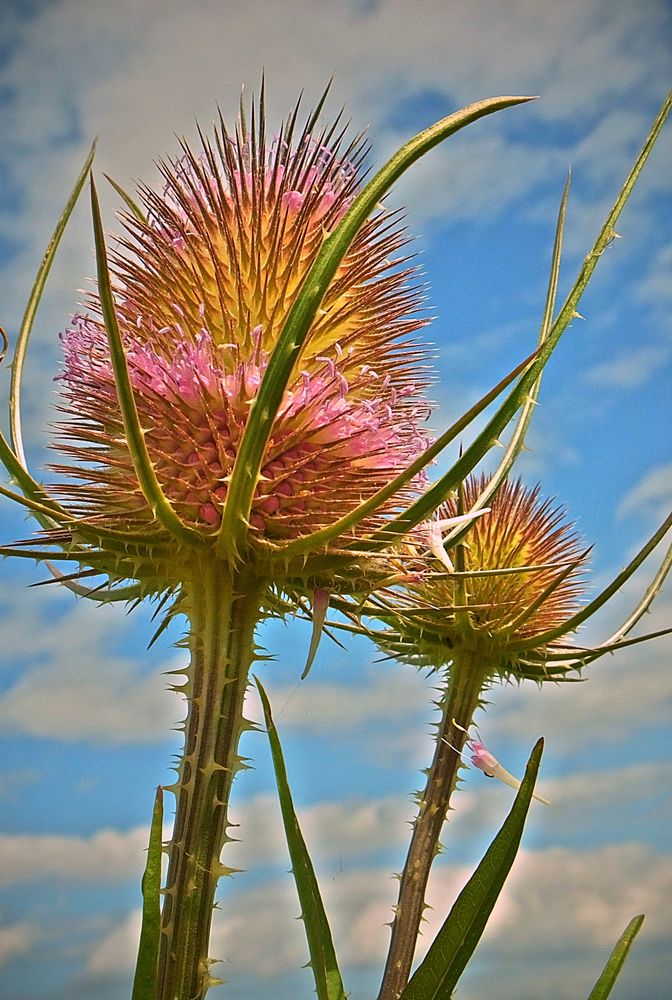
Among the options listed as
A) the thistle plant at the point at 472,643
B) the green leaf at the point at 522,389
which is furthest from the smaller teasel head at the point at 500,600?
the green leaf at the point at 522,389

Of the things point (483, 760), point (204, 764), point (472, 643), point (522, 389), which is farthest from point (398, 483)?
point (472, 643)

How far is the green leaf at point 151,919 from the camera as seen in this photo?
1.58 m

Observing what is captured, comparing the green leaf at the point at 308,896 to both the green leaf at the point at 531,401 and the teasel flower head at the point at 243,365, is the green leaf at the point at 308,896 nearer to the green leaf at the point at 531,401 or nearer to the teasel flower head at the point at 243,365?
the teasel flower head at the point at 243,365

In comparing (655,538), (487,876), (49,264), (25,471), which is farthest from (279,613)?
(655,538)

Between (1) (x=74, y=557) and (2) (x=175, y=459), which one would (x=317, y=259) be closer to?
(2) (x=175, y=459)

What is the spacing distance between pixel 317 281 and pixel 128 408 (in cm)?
40

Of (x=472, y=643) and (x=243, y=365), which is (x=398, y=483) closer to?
(x=243, y=365)

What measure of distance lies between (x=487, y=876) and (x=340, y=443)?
897 mm

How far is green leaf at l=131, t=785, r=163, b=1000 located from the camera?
1.58m

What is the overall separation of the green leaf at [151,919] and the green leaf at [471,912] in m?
0.43

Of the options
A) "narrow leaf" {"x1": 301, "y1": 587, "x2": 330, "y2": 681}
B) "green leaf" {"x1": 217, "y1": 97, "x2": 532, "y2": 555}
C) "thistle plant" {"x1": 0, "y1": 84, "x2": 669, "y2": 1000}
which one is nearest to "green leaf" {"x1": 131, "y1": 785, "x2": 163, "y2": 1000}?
"thistle plant" {"x1": 0, "y1": 84, "x2": 669, "y2": 1000}

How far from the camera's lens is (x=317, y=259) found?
1.58m

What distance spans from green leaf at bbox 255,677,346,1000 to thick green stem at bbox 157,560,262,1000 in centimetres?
26

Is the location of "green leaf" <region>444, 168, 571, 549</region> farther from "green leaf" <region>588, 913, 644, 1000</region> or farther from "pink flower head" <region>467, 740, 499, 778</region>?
"green leaf" <region>588, 913, 644, 1000</region>
